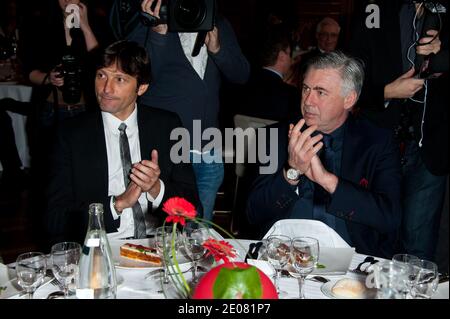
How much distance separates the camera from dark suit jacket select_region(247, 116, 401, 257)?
6.56 ft

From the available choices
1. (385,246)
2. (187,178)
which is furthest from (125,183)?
(385,246)

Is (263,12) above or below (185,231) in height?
above

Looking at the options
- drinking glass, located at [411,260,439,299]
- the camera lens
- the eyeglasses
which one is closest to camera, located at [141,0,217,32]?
the camera lens

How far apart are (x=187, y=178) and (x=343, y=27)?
221 inches

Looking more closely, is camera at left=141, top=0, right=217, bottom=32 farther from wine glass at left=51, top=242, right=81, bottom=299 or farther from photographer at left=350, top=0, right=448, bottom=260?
wine glass at left=51, top=242, right=81, bottom=299

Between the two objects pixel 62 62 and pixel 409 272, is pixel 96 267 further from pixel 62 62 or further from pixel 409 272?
pixel 62 62

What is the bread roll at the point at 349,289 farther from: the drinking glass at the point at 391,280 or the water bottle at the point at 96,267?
the water bottle at the point at 96,267

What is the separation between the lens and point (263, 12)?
760 centimetres

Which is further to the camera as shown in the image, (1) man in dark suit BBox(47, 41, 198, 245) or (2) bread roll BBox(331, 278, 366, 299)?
(1) man in dark suit BBox(47, 41, 198, 245)

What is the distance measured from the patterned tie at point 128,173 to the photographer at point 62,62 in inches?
50.8

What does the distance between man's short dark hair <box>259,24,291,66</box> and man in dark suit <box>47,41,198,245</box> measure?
168 centimetres

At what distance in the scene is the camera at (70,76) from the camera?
10.8ft
